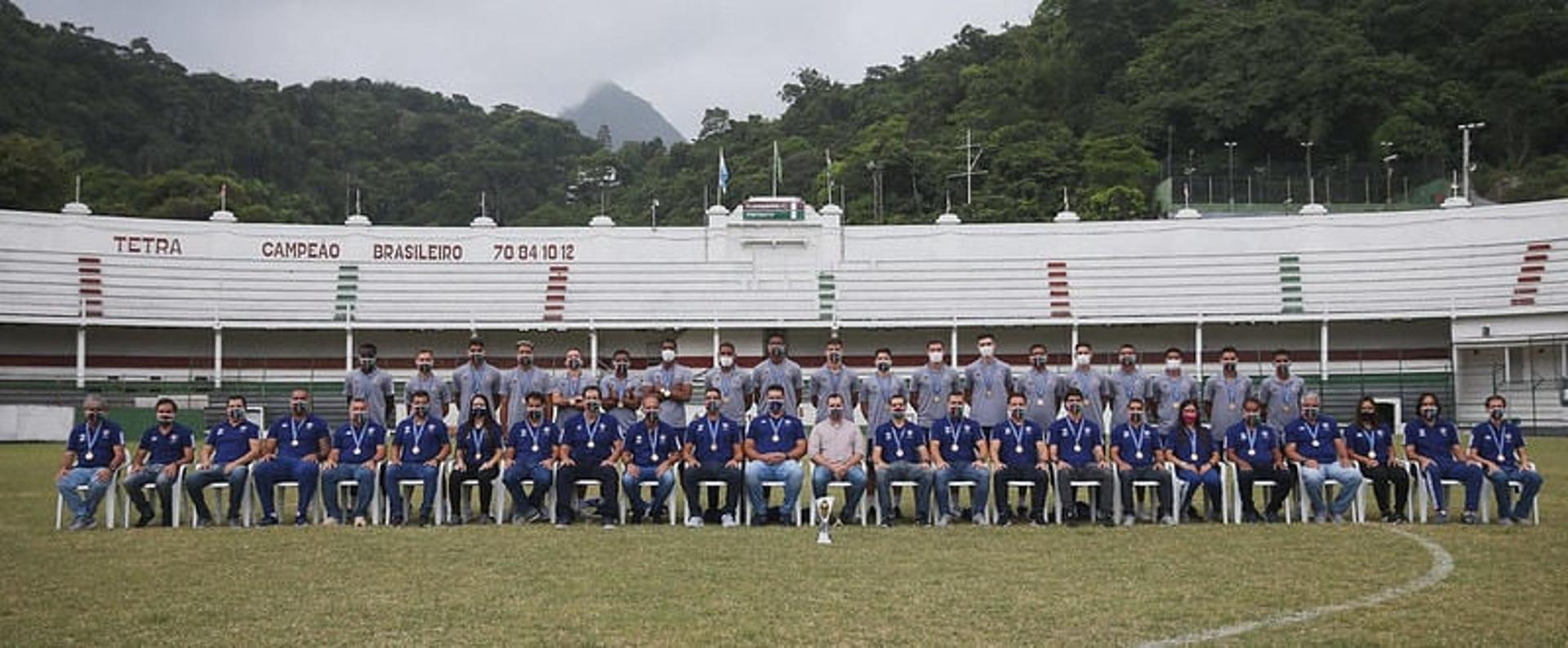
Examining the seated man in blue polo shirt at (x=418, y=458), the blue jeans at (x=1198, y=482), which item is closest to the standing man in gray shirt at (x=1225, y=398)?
the blue jeans at (x=1198, y=482)

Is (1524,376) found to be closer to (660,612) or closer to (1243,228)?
(1243,228)

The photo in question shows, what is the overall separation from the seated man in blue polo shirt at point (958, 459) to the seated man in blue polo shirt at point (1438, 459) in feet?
14.3

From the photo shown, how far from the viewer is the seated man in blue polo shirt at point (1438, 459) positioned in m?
14.2

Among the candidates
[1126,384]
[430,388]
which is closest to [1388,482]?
[1126,384]

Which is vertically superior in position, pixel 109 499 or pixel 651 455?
pixel 651 455

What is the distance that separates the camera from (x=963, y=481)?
1438 centimetres

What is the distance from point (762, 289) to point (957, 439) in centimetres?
3174

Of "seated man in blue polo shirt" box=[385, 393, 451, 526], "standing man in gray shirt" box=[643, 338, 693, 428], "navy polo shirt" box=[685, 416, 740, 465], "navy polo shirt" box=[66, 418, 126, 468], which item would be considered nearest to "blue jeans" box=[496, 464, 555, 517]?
"seated man in blue polo shirt" box=[385, 393, 451, 526]

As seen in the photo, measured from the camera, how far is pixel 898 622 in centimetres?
813

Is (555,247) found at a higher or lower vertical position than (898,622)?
higher

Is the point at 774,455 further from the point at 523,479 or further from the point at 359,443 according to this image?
the point at 359,443

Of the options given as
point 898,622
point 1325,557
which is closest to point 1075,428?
point 1325,557

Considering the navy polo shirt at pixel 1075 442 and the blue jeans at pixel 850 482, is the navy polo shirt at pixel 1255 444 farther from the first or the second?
the blue jeans at pixel 850 482

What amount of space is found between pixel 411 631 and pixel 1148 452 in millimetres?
8733
